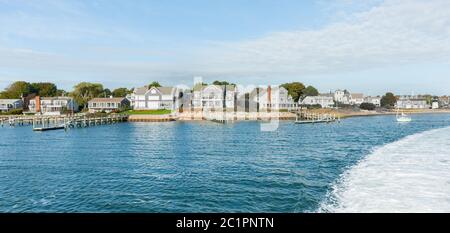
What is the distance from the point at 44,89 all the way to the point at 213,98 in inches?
2841

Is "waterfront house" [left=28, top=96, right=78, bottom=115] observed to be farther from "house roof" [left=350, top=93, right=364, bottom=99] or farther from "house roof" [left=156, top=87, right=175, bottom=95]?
"house roof" [left=350, top=93, right=364, bottom=99]

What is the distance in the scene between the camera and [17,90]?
120 meters

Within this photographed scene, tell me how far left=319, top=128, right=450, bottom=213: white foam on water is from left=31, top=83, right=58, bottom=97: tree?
12853 centimetres

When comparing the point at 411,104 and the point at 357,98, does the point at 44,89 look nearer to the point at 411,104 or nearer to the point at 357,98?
the point at 357,98

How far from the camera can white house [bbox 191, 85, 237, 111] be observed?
94.8m

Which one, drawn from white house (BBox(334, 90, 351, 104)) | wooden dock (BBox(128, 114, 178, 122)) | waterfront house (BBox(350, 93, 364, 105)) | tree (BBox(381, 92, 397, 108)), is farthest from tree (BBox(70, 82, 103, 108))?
tree (BBox(381, 92, 397, 108))

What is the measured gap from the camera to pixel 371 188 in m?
14.9

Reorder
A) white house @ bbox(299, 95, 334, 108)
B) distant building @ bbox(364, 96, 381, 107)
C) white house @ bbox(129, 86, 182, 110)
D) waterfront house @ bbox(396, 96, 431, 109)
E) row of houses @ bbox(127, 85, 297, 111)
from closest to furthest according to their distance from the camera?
white house @ bbox(129, 86, 182, 110) → row of houses @ bbox(127, 85, 297, 111) → white house @ bbox(299, 95, 334, 108) → waterfront house @ bbox(396, 96, 431, 109) → distant building @ bbox(364, 96, 381, 107)

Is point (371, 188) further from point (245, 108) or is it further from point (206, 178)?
point (245, 108)

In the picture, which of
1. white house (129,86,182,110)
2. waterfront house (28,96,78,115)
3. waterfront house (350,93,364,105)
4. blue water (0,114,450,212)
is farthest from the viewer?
waterfront house (350,93,364,105)

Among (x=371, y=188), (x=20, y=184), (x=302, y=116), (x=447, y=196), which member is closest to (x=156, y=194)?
(x=20, y=184)

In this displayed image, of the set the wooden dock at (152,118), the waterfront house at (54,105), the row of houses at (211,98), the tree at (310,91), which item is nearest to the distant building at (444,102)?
the tree at (310,91)
